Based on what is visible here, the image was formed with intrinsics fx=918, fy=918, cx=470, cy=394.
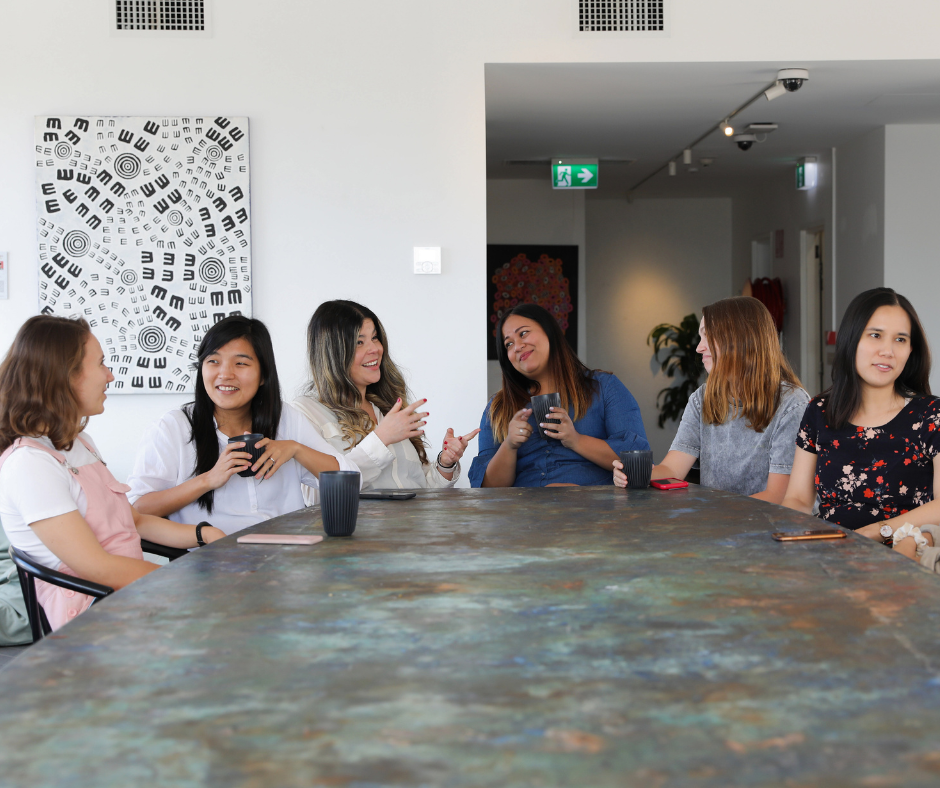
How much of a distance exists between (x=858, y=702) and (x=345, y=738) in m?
0.48

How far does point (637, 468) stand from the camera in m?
2.30

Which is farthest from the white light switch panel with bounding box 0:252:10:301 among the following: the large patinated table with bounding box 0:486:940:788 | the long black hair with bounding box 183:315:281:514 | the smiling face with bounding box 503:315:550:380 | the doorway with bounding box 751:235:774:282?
the doorway with bounding box 751:235:774:282

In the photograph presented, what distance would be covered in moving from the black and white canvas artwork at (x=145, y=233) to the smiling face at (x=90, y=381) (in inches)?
92.7

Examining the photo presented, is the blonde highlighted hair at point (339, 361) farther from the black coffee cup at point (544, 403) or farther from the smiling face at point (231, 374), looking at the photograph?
the black coffee cup at point (544, 403)

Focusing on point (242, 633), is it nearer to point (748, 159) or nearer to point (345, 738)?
point (345, 738)

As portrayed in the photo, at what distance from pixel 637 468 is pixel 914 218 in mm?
4917

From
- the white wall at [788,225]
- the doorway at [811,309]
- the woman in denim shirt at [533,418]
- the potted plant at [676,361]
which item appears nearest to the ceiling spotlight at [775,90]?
the woman in denim shirt at [533,418]

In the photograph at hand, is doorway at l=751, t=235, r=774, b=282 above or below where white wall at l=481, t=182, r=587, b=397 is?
below

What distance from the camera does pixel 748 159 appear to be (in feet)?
25.9

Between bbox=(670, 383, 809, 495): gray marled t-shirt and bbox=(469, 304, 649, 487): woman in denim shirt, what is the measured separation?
0.57ft

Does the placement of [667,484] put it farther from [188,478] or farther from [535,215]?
[535,215]

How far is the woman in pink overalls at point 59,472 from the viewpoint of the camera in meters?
1.85

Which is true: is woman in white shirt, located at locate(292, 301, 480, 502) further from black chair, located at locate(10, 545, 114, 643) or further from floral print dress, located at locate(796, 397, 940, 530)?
floral print dress, located at locate(796, 397, 940, 530)

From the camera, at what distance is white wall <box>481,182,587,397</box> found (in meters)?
8.52
